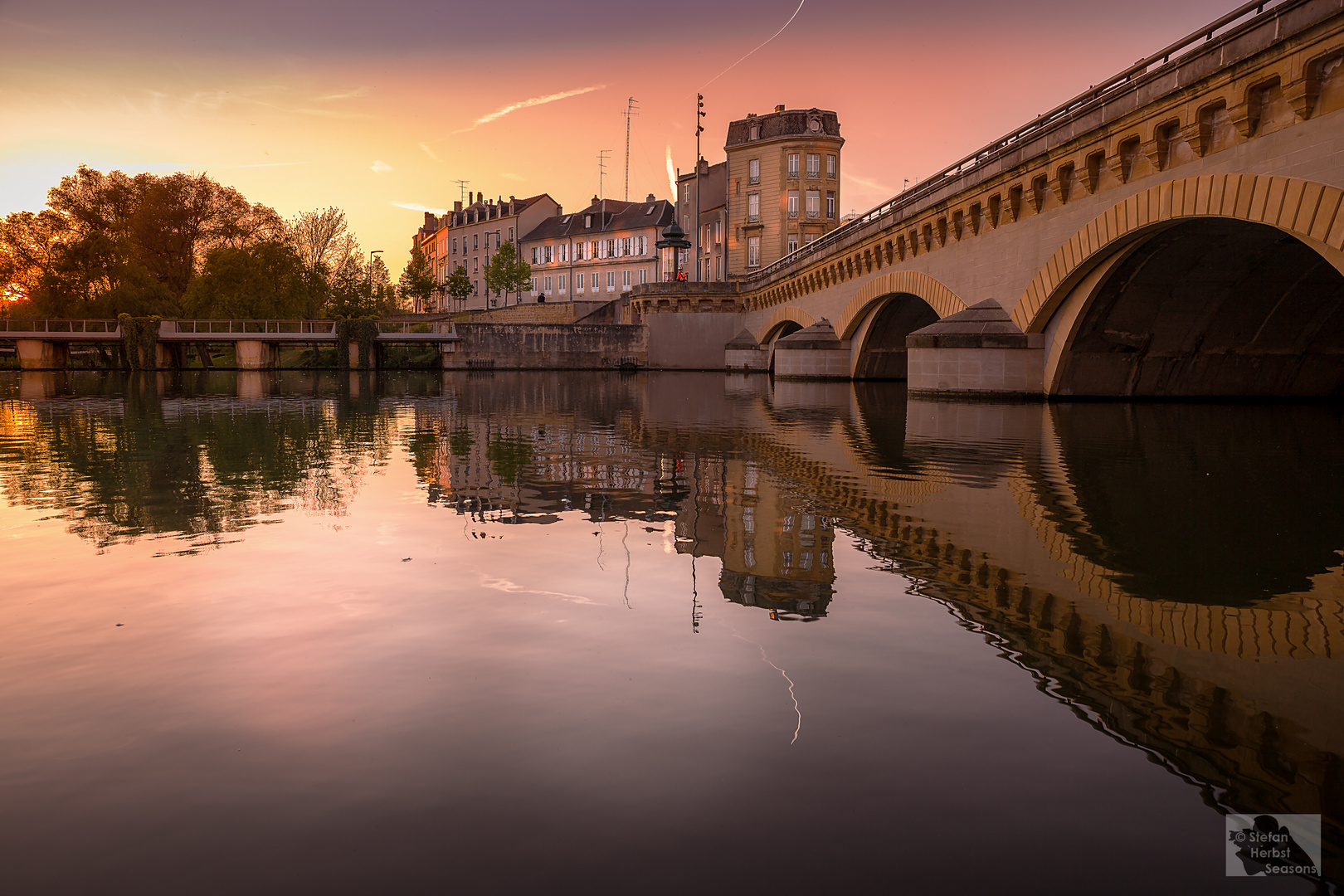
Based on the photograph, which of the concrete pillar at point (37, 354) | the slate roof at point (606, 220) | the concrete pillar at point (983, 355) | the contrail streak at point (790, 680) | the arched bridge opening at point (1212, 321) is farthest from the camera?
the slate roof at point (606, 220)

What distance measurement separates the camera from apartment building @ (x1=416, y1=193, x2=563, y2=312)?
111812mm

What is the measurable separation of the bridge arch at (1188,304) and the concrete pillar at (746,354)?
37198 millimetres

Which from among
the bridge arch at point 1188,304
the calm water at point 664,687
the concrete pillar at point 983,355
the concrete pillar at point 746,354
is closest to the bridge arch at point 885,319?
the concrete pillar at point 983,355

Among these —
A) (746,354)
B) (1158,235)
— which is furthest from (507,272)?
(1158,235)

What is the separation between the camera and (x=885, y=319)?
41625 millimetres

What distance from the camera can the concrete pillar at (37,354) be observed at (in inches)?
2771

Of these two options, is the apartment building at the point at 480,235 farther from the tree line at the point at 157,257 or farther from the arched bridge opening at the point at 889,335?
the arched bridge opening at the point at 889,335

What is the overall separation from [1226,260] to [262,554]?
2022cm

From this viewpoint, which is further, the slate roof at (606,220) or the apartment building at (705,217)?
the slate roof at (606,220)

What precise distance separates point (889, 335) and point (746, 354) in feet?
66.7

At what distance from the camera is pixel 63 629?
5121mm

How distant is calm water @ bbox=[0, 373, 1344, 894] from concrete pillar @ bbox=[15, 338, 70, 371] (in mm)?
71127

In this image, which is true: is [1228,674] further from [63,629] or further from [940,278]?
[940,278]

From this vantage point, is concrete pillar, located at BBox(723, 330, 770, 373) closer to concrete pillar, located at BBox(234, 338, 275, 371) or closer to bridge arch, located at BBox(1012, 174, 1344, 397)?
concrete pillar, located at BBox(234, 338, 275, 371)
